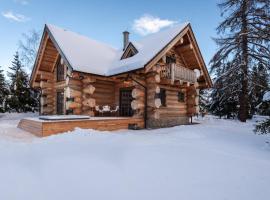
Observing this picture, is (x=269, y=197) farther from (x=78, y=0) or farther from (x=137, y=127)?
(x=78, y=0)

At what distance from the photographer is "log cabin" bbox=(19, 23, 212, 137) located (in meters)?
12.5

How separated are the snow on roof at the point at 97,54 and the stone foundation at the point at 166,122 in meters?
3.72

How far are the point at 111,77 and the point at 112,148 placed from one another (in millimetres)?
8264

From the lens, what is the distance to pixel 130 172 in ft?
14.1

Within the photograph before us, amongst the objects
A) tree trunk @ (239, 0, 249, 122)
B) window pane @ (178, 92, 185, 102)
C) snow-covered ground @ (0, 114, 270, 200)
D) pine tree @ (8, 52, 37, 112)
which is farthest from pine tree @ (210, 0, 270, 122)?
pine tree @ (8, 52, 37, 112)

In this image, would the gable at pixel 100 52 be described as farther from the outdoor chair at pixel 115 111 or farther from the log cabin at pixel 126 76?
the outdoor chair at pixel 115 111

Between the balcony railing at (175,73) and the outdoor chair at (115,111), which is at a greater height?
the balcony railing at (175,73)

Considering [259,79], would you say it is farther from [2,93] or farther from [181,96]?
[2,93]

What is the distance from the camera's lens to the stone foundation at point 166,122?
41.9 ft

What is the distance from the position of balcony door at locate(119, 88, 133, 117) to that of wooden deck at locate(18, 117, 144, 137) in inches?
108

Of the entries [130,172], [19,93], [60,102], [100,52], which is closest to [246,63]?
[100,52]

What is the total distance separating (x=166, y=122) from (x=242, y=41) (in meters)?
10.8

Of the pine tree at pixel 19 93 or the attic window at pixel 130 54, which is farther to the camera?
the pine tree at pixel 19 93

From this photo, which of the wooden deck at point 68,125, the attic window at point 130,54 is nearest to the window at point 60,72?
the attic window at point 130,54
